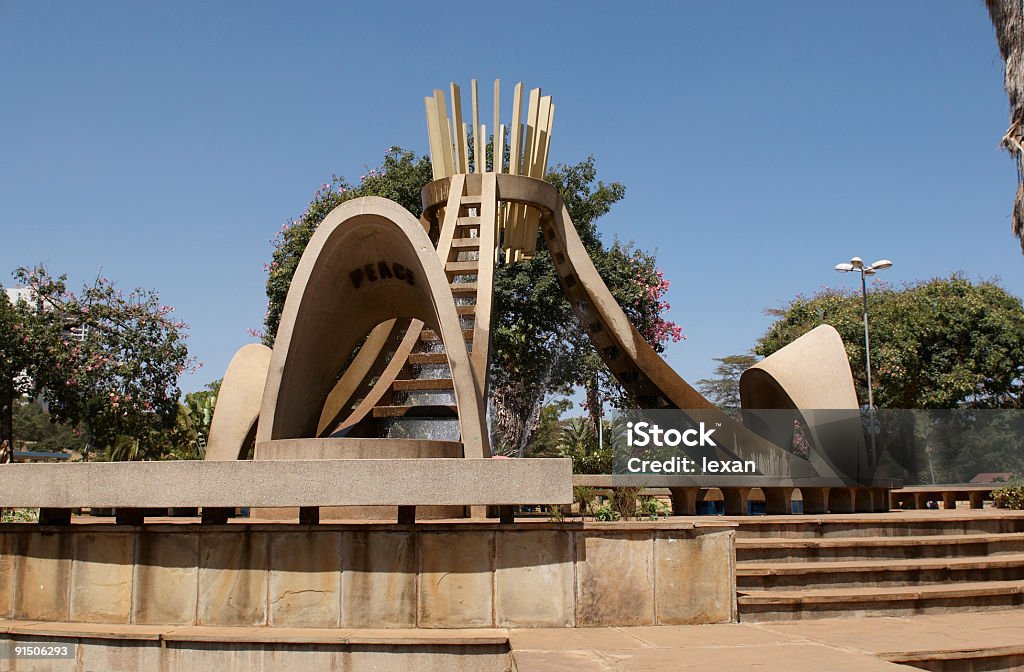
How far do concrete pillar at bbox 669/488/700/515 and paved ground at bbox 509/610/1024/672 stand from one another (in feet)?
19.2

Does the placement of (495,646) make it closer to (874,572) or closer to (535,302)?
(874,572)

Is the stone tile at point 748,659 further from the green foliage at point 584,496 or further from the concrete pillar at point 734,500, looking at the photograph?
the concrete pillar at point 734,500

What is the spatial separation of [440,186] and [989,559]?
9.89 metres

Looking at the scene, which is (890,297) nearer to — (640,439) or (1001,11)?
(1001,11)

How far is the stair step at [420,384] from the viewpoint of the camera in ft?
44.3

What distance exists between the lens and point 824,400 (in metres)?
13.6

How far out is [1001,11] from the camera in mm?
14953

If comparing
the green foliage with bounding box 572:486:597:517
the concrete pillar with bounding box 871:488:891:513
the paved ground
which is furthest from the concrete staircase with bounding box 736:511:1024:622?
the concrete pillar with bounding box 871:488:891:513

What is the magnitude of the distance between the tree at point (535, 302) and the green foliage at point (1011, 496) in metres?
12.0

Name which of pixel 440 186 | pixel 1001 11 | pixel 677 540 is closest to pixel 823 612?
pixel 677 540

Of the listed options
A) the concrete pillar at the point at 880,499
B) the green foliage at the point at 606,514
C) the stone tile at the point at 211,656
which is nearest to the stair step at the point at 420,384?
the green foliage at the point at 606,514

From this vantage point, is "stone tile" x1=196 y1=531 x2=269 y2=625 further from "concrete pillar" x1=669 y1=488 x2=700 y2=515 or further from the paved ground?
"concrete pillar" x1=669 y1=488 x2=700 y2=515

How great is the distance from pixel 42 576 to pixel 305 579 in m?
2.42

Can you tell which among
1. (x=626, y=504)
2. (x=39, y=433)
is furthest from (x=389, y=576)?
(x=39, y=433)
